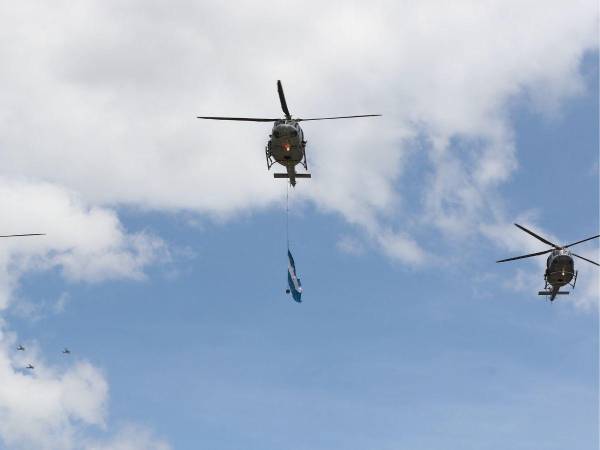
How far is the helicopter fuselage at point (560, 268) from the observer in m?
80.4

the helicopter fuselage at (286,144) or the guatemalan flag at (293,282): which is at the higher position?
the helicopter fuselage at (286,144)

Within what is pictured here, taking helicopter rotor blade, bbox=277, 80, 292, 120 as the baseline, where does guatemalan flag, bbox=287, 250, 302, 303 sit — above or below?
below

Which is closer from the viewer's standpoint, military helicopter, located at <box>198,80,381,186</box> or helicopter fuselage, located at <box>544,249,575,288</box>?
military helicopter, located at <box>198,80,381,186</box>

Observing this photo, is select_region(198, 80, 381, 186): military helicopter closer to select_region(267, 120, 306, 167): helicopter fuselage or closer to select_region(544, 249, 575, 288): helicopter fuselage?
select_region(267, 120, 306, 167): helicopter fuselage

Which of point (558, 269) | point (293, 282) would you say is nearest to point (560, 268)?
point (558, 269)

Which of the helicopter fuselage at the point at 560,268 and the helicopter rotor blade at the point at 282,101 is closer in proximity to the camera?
the helicopter rotor blade at the point at 282,101

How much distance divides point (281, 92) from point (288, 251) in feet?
57.7

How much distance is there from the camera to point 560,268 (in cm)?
8056

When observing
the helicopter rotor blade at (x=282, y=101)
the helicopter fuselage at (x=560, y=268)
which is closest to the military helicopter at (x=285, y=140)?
the helicopter rotor blade at (x=282, y=101)

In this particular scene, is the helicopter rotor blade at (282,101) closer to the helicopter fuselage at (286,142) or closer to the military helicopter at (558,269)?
the helicopter fuselage at (286,142)

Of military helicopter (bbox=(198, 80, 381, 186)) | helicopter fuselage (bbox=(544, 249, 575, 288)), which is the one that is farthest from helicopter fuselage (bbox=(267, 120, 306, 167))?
helicopter fuselage (bbox=(544, 249, 575, 288))

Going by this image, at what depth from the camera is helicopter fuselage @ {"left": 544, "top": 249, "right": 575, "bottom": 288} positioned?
264ft

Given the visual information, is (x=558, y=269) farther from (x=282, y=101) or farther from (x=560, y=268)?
(x=282, y=101)

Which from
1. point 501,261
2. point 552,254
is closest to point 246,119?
point 501,261
